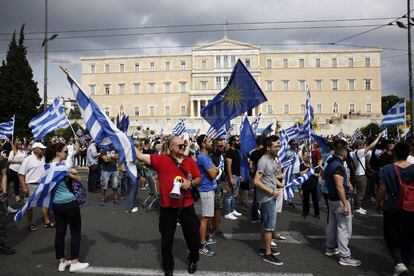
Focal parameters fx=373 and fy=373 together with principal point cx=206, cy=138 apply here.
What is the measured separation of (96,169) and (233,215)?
554cm

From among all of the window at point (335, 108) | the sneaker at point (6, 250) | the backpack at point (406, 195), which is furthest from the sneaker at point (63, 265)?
the window at point (335, 108)

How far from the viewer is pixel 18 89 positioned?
3709cm

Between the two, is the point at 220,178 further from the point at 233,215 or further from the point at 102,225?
the point at 102,225

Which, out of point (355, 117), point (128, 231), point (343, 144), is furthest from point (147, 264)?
point (355, 117)

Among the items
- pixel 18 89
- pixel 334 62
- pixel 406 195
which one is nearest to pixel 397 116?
pixel 406 195

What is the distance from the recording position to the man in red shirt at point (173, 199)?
445cm

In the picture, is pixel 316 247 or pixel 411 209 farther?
pixel 316 247

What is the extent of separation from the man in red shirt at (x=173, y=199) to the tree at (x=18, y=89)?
35.0 m

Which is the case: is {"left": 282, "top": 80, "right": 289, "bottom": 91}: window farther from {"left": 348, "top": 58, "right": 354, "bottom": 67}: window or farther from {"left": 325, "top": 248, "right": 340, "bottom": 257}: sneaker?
{"left": 325, "top": 248, "right": 340, "bottom": 257}: sneaker

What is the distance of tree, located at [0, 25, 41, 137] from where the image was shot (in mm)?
36312

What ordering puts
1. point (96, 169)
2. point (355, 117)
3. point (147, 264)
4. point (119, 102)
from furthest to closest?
point (119, 102), point (355, 117), point (96, 169), point (147, 264)

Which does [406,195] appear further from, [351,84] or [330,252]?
[351,84]

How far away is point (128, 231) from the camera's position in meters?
6.83

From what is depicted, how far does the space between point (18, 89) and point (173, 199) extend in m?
37.9
